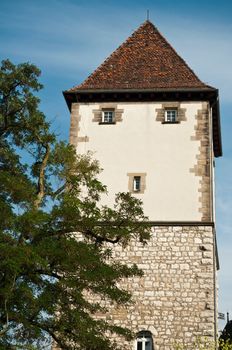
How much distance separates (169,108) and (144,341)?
6605 mm

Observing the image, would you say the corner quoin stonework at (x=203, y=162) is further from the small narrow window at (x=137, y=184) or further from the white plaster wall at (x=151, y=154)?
the small narrow window at (x=137, y=184)

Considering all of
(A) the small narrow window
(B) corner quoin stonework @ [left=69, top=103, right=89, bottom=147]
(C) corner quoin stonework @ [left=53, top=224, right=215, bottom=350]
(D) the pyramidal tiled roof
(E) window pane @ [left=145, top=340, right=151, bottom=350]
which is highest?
(D) the pyramidal tiled roof

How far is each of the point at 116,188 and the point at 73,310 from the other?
6.29m

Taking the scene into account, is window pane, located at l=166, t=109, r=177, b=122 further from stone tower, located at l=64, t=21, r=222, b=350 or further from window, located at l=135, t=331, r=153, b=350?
window, located at l=135, t=331, r=153, b=350

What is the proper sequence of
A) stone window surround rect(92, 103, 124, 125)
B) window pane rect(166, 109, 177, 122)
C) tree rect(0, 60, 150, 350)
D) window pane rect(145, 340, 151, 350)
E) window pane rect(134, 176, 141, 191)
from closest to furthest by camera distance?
tree rect(0, 60, 150, 350)
window pane rect(145, 340, 151, 350)
window pane rect(134, 176, 141, 191)
window pane rect(166, 109, 177, 122)
stone window surround rect(92, 103, 124, 125)

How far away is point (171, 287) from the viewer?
18.1 meters

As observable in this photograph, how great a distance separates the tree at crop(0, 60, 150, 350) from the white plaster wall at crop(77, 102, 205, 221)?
3777 millimetres

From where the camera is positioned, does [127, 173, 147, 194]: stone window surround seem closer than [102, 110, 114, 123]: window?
Yes

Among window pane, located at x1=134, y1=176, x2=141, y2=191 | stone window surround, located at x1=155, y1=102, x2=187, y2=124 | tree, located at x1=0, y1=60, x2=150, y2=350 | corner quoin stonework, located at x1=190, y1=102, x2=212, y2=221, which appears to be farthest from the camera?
stone window surround, located at x1=155, y1=102, x2=187, y2=124

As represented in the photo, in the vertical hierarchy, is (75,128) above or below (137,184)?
above

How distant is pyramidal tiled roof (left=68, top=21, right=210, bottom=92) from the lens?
20828 mm

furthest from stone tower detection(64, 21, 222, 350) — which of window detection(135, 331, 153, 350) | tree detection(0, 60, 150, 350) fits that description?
tree detection(0, 60, 150, 350)

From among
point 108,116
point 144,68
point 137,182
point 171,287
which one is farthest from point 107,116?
point 171,287

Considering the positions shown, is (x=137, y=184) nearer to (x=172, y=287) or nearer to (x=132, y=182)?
(x=132, y=182)
